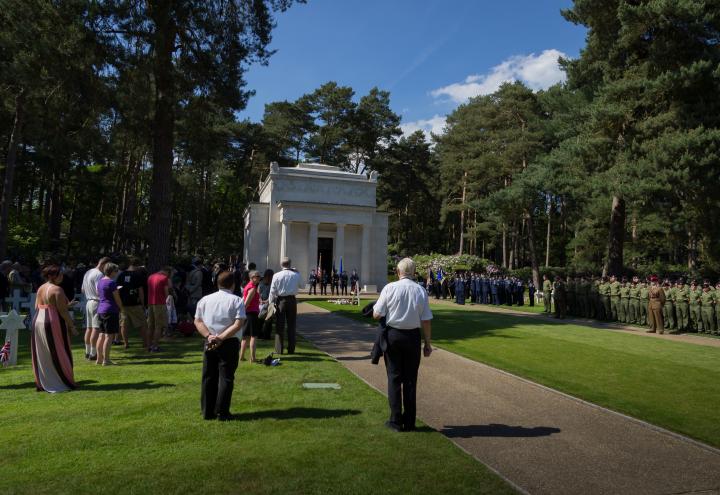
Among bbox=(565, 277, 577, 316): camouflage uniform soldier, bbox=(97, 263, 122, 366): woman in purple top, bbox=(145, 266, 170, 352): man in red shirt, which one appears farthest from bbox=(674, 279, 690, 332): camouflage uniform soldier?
bbox=(97, 263, 122, 366): woman in purple top

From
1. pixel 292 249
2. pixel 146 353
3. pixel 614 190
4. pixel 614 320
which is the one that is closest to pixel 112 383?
pixel 146 353

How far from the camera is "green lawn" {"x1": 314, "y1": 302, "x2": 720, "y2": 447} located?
20.6ft

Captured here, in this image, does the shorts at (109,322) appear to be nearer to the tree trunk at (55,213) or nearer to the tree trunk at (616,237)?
the tree trunk at (616,237)

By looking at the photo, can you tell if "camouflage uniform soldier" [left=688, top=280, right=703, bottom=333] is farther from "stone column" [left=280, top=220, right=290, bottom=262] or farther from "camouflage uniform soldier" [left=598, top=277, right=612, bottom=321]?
"stone column" [left=280, top=220, right=290, bottom=262]

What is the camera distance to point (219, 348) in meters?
5.30

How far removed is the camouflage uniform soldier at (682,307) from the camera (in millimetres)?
16000

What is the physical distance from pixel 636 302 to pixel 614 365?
392 inches

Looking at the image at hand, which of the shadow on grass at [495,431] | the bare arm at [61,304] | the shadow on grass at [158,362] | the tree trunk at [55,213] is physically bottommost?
the shadow on grass at [495,431]

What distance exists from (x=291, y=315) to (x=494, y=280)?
19.9 metres

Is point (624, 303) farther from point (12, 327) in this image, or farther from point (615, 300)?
point (12, 327)

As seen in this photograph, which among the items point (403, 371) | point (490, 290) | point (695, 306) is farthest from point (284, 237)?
point (403, 371)

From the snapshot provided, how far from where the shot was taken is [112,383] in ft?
23.1

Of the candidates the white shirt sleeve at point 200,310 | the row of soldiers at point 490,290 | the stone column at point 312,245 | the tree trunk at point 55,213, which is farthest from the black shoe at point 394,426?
the tree trunk at point 55,213

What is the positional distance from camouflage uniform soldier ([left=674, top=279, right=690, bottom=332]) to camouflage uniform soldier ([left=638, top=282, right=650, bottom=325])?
1129mm
